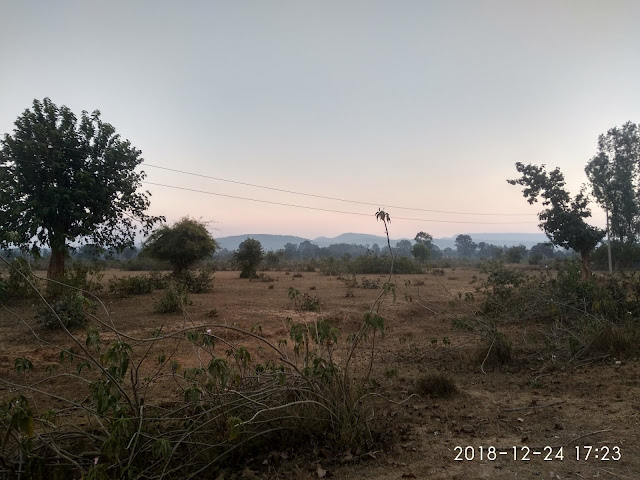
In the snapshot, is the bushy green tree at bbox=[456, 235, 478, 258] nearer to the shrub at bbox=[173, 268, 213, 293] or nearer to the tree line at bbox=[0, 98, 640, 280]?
the tree line at bbox=[0, 98, 640, 280]

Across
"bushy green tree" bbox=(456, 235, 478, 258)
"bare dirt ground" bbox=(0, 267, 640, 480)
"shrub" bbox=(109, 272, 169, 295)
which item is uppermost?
"bushy green tree" bbox=(456, 235, 478, 258)

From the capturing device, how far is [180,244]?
16250 millimetres

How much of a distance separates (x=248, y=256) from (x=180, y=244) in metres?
6.81

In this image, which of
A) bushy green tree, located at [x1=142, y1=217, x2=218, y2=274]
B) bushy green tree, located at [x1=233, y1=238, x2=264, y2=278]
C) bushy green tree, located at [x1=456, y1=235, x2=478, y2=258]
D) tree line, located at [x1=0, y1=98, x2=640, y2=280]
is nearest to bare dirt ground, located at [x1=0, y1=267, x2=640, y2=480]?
tree line, located at [x1=0, y1=98, x2=640, y2=280]

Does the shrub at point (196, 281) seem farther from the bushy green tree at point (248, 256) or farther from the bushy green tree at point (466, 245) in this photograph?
the bushy green tree at point (466, 245)

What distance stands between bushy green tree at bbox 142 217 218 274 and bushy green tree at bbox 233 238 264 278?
5.72 m

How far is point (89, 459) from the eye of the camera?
295cm

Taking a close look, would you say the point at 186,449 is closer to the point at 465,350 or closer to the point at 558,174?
the point at 465,350

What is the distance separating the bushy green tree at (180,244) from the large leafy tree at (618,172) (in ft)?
69.9

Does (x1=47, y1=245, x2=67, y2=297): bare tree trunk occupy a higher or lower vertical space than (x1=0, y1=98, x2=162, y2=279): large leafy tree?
lower

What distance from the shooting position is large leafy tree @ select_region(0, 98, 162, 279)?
10727 mm

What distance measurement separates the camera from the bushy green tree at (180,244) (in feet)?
52.8

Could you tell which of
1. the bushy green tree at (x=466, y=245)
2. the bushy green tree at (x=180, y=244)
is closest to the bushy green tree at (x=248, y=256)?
the bushy green tree at (x=180, y=244)

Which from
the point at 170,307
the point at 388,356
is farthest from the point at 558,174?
the point at 170,307
